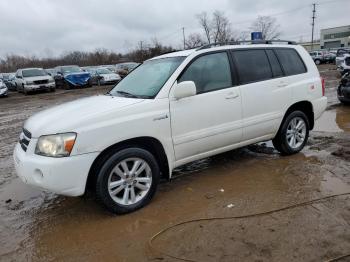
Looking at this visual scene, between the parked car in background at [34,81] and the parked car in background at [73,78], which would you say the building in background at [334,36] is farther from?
the parked car in background at [34,81]

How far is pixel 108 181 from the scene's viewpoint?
13.1 feet

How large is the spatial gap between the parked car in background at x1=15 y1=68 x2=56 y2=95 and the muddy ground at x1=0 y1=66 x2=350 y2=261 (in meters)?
19.0

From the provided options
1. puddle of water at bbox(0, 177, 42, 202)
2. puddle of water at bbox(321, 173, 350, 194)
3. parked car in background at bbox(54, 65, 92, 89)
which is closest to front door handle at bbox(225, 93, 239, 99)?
puddle of water at bbox(321, 173, 350, 194)

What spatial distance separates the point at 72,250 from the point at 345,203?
3.02 m

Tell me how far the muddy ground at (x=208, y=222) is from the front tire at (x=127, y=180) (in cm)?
15

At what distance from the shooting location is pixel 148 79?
194 inches

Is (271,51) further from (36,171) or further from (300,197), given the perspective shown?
(36,171)

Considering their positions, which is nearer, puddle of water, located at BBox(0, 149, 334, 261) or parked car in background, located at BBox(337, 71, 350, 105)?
puddle of water, located at BBox(0, 149, 334, 261)

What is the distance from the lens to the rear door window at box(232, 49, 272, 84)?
17.1ft

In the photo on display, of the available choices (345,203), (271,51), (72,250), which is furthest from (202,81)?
(72,250)

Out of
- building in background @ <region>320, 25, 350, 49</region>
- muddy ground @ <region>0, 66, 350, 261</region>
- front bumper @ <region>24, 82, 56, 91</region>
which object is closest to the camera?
muddy ground @ <region>0, 66, 350, 261</region>

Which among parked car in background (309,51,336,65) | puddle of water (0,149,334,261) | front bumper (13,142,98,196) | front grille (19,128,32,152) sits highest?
front grille (19,128,32,152)

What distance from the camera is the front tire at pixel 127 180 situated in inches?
156

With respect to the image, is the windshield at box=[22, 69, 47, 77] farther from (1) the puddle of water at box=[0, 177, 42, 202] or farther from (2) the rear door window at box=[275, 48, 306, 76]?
(2) the rear door window at box=[275, 48, 306, 76]
